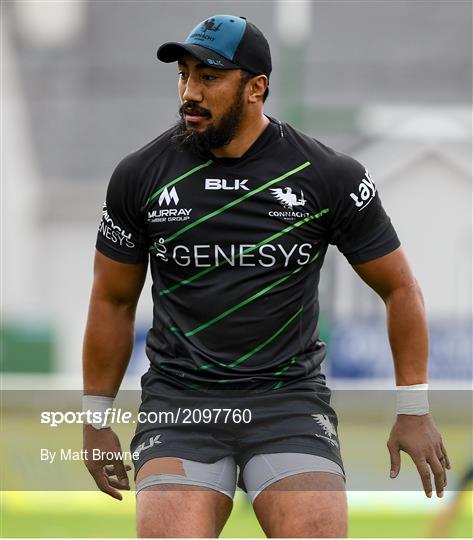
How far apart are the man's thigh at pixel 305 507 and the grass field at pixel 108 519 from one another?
3.58 metres

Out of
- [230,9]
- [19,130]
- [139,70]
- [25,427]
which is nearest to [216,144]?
[25,427]

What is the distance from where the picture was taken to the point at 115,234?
3.86 m

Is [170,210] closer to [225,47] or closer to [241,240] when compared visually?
[241,240]

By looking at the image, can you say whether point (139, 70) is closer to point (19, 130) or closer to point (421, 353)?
point (19, 130)

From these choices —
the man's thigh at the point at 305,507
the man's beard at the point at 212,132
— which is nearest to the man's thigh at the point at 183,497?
the man's thigh at the point at 305,507

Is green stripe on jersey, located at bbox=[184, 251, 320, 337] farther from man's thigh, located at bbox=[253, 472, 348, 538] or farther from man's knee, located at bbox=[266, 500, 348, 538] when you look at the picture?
man's knee, located at bbox=[266, 500, 348, 538]

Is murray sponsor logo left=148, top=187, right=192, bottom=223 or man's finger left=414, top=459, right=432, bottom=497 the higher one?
murray sponsor logo left=148, top=187, right=192, bottom=223

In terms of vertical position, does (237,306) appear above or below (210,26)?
below

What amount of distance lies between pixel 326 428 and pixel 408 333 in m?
0.43

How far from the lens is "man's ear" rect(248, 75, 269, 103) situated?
381 cm

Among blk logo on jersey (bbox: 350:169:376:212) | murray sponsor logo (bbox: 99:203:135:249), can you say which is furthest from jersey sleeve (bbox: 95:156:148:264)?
blk logo on jersey (bbox: 350:169:376:212)

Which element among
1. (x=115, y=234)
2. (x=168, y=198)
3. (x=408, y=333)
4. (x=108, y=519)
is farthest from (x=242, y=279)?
(x=108, y=519)

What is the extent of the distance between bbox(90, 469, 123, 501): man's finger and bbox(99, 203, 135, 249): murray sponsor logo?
770 mm

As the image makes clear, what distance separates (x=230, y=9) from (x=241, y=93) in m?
11.5
